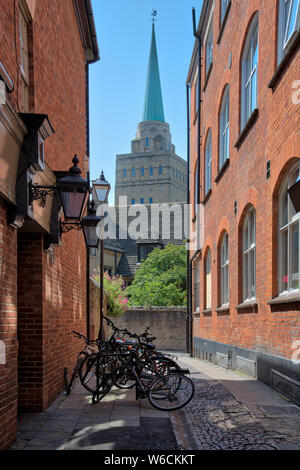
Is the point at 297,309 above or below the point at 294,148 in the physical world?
below

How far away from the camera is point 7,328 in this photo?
5137 mm

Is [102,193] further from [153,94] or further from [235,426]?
[153,94]

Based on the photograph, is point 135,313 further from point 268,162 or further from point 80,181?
point 80,181

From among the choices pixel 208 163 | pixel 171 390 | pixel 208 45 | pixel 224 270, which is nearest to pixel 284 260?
pixel 171 390

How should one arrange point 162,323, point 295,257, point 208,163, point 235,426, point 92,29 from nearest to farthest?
1. point 235,426
2. point 295,257
3. point 92,29
4. point 208,163
5. point 162,323

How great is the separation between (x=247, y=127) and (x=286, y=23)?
256 centimetres

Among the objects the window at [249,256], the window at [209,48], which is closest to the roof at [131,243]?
the window at [209,48]

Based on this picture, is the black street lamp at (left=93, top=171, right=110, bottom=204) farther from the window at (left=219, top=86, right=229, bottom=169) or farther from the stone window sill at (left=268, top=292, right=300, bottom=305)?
the stone window sill at (left=268, top=292, right=300, bottom=305)

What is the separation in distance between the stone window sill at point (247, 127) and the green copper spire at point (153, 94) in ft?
286

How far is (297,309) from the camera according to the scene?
703cm

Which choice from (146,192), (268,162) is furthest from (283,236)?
(146,192)

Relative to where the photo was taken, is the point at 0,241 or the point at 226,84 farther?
the point at 226,84

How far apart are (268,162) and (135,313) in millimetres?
21929
